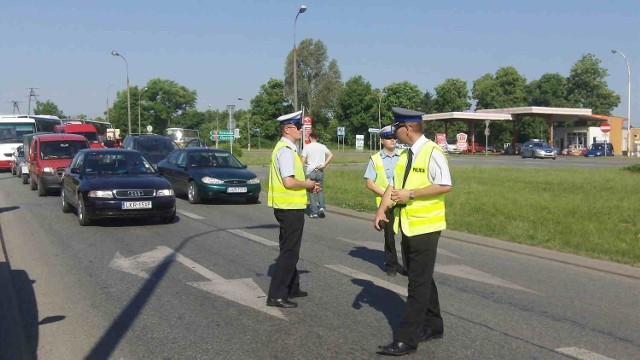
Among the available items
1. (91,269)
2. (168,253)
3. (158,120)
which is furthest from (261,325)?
(158,120)

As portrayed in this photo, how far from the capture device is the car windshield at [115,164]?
45.2 feet

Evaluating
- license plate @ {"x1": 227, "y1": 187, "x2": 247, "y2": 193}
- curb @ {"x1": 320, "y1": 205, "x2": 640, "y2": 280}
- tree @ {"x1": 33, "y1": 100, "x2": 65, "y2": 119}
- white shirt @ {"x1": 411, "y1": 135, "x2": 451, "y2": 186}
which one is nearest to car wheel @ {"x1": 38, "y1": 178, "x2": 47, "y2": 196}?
license plate @ {"x1": 227, "y1": 187, "x2": 247, "y2": 193}

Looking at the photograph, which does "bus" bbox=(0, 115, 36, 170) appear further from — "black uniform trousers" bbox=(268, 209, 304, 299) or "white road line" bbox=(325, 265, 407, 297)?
"black uniform trousers" bbox=(268, 209, 304, 299)

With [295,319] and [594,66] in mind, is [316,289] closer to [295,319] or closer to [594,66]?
[295,319]

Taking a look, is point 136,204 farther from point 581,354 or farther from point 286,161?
point 581,354

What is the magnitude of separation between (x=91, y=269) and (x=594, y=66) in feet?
358

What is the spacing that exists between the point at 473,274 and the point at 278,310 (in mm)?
3122

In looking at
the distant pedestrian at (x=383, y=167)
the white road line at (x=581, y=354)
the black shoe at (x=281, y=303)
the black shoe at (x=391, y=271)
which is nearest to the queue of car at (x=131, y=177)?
the distant pedestrian at (x=383, y=167)

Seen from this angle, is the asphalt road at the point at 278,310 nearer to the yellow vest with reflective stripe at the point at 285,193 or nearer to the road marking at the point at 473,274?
the road marking at the point at 473,274

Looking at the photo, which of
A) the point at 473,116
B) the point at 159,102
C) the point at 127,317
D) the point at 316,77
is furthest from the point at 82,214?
the point at 159,102

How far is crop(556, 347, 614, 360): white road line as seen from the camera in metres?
5.17

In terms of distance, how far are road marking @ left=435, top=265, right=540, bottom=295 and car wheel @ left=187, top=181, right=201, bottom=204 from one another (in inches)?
381

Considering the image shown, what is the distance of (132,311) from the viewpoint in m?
6.54

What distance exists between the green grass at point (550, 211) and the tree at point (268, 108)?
82886 millimetres
